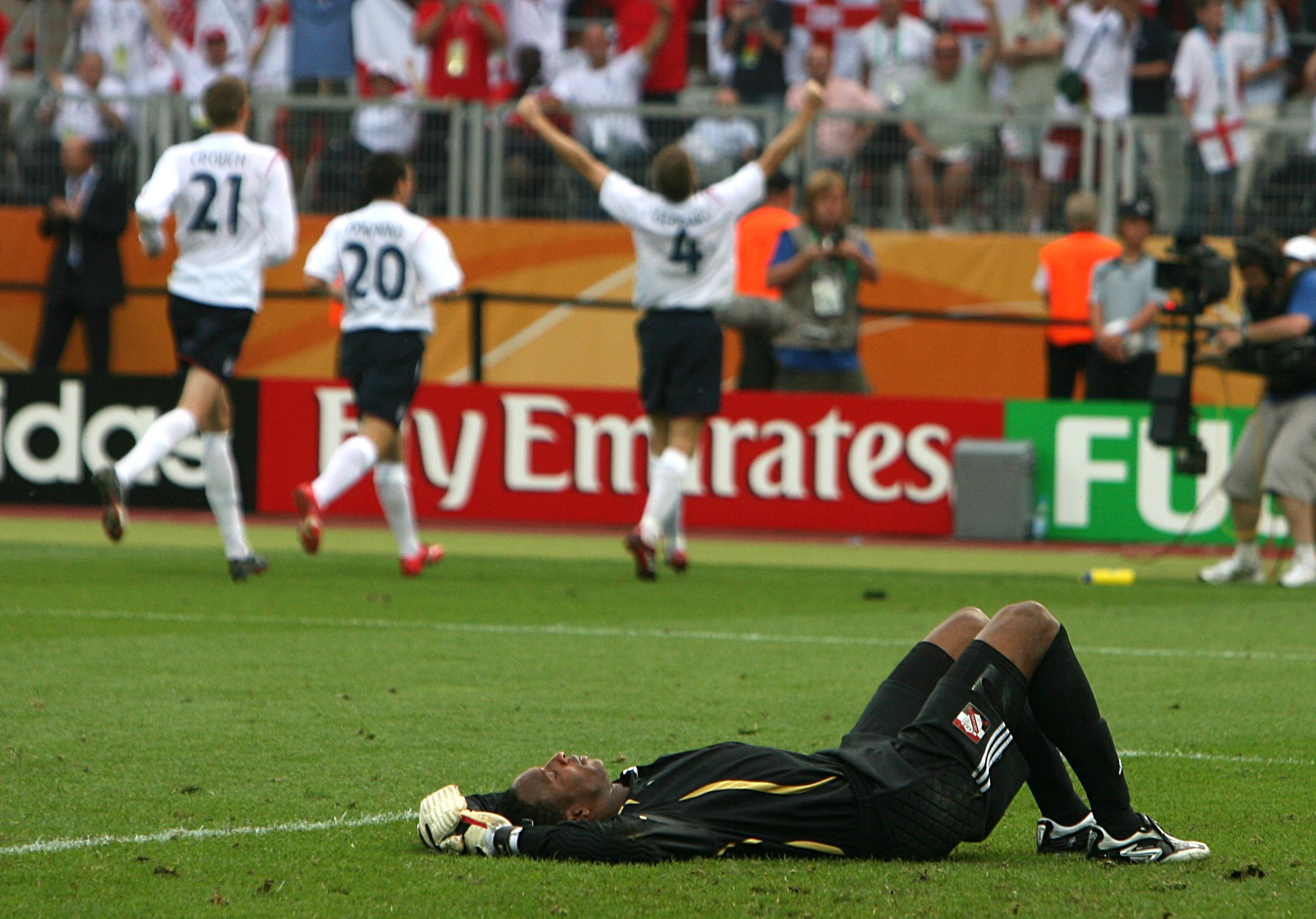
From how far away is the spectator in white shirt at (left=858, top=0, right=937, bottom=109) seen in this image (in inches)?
661

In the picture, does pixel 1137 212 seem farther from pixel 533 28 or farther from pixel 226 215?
pixel 226 215

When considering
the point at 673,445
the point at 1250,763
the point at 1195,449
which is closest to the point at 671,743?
the point at 1250,763

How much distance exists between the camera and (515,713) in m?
6.82

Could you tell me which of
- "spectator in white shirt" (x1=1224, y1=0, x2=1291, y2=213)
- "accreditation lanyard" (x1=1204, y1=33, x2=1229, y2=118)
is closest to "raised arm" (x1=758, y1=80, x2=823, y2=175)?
"accreditation lanyard" (x1=1204, y1=33, x2=1229, y2=118)

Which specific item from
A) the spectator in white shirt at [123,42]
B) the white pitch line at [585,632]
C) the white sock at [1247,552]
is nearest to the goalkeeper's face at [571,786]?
the white pitch line at [585,632]

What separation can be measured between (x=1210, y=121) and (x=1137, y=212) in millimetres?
2061

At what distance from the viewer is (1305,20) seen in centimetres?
1719

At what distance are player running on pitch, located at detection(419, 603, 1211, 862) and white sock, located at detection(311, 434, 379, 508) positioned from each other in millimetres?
5873

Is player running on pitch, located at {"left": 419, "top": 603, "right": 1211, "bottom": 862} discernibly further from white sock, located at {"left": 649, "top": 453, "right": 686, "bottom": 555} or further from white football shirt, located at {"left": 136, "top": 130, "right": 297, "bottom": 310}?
white sock, located at {"left": 649, "top": 453, "right": 686, "bottom": 555}

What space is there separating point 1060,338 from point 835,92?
3.09 metres

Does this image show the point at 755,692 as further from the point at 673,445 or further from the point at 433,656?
the point at 673,445

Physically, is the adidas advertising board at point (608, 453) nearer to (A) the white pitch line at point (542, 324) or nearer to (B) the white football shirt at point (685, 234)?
(A) the white pitch line at point (542, 324)

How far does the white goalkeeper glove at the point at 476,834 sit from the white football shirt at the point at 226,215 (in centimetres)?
654

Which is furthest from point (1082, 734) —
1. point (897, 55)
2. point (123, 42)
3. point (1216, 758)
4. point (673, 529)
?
point (123, 42)
